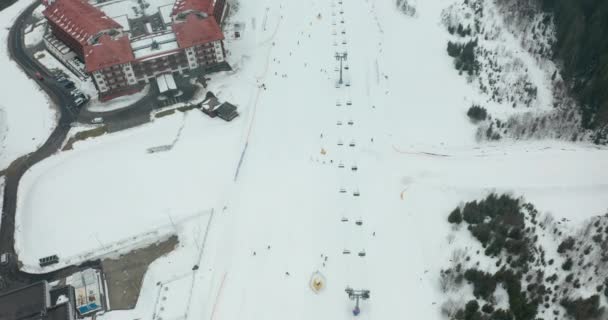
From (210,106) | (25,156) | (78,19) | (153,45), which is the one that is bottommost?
(25,156)

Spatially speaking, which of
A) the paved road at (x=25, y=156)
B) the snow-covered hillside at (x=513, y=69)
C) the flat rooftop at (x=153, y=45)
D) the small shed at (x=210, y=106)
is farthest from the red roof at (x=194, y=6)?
the snow-covered hillside at (x=513, y=69)

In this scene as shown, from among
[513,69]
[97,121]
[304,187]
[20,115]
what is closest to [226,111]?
[304,187]

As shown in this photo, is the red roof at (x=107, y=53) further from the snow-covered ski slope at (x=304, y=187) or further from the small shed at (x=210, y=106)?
the small shed at (x=210, y=106)

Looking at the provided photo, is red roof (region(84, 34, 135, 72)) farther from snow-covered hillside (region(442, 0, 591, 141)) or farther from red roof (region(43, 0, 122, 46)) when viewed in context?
snow-covered hillside (region(442, 0, 591, 141))

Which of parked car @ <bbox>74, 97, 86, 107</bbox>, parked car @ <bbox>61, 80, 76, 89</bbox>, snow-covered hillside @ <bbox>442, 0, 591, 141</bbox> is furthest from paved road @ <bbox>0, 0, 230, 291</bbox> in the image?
snow-covered hillside @ <bbox>442, 0, 591, 141</bbox>

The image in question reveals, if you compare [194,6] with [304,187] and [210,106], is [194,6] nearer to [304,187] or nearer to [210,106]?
[210,106]

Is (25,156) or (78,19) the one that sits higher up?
(78,19)

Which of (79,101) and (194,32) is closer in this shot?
(79,101)
